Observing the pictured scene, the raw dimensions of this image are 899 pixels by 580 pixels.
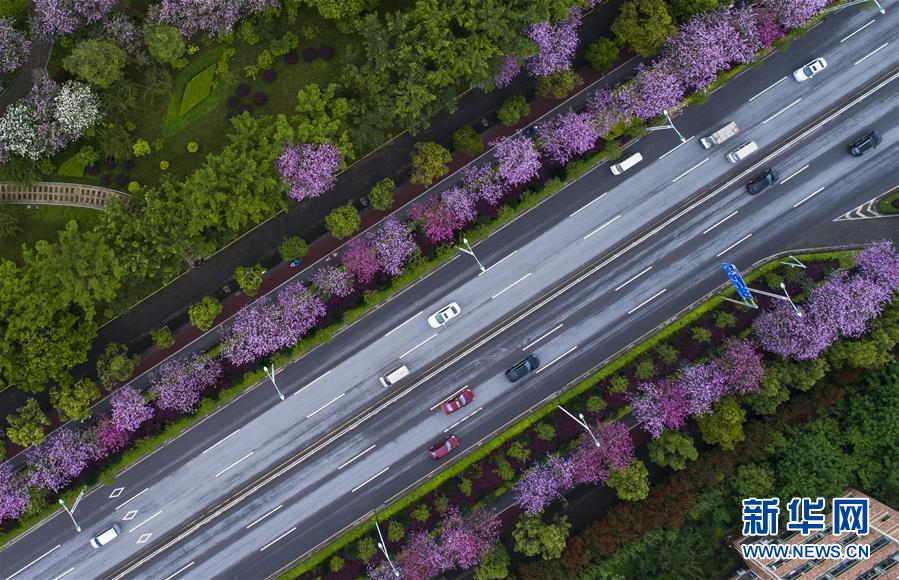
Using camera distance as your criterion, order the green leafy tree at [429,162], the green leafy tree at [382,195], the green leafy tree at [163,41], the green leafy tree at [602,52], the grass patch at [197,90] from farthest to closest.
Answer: the grass patch at [197,90]
the green leafy tree at [602,52]
the green leafy tree at [382,195]
the green leafy tree at [429,162]
the green leafy tree at [163,41]

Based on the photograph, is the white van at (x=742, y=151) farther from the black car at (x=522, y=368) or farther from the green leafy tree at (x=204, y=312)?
the green leafy tree at (x=204, y=312)

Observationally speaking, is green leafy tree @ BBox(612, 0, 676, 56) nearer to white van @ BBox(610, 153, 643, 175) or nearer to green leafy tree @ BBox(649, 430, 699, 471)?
white van @ BBox(610, 153, 643, 175)

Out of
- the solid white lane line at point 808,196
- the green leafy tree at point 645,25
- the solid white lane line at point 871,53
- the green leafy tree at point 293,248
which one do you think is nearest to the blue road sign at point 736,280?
the solid white lane line at point 808,196

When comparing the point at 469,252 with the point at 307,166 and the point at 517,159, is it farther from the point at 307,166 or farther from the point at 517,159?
the point at 307,166

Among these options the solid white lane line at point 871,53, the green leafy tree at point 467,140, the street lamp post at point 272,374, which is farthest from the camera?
the solid white lane line at point 871,53

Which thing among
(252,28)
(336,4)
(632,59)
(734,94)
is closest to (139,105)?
(252,28)

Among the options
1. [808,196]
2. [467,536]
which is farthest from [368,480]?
[808,196]
